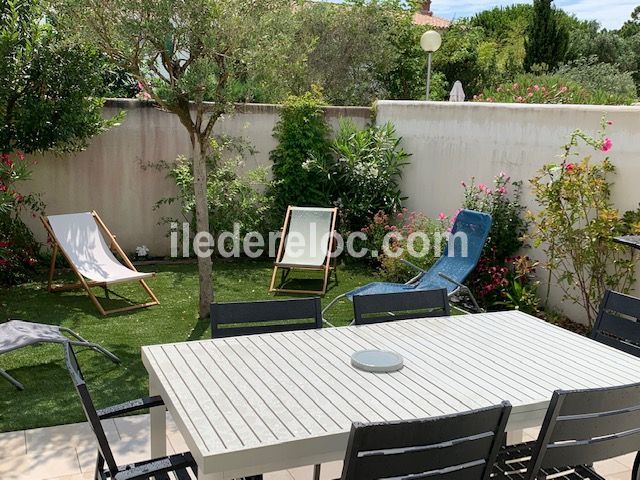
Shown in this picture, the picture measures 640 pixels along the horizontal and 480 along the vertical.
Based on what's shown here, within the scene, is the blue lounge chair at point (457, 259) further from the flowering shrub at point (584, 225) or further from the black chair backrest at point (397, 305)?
the black chair backrest at point (397, 305)

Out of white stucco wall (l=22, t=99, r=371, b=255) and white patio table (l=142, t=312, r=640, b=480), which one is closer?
white patio table (l=142, t=312, r=640, b=480)

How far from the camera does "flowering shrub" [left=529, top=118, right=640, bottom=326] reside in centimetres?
580

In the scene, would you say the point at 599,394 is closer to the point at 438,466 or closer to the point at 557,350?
the point at 438,466

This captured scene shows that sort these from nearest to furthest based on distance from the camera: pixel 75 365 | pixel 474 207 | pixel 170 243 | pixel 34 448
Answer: pixel 75 365 < pixel 34 448 < pixel 474 207 < pixel 170 243

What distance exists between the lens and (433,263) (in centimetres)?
755

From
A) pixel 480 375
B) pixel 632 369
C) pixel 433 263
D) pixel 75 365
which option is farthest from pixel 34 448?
pixel 433 263

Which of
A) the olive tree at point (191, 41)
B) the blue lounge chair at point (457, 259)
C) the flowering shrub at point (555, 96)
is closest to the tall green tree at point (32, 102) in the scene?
the olive tree at point (191, 41)

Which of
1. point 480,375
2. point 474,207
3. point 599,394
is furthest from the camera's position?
point 474,207

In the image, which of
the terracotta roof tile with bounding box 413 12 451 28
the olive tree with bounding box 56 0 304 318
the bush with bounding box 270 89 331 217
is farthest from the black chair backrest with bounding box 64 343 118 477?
the terracotta roof tile with bounding box 413 12 451 28

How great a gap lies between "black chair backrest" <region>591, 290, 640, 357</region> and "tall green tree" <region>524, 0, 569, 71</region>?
22.5 m

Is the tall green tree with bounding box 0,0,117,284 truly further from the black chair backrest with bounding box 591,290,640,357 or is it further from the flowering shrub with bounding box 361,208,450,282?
the black chair backrest with bounding box 591,290,640,357

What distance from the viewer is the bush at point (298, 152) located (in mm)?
9281

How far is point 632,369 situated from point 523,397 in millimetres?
775

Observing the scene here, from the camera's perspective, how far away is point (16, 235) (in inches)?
314
